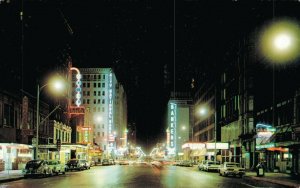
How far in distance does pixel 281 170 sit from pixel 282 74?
1094cm

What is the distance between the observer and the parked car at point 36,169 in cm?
4272

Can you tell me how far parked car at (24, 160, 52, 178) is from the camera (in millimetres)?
42719

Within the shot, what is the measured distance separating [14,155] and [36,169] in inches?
591

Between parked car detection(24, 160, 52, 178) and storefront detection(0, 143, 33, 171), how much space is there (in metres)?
5.87

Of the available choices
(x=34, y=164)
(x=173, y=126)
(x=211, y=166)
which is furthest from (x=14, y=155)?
(x=173, y=126)

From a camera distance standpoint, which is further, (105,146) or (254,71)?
(105,146)

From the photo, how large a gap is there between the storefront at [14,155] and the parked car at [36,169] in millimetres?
5873

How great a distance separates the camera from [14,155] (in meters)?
56.9

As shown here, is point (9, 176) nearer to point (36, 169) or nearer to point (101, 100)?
point (36, 169)

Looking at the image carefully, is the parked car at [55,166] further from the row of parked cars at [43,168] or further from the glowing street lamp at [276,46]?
the glowing street lamp at [276,46]

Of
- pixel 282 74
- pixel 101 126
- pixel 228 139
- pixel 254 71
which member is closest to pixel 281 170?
pixel 282 74

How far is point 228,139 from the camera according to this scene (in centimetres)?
8338

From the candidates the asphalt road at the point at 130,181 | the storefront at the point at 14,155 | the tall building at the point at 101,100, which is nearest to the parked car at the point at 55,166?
the storefront at the point at 14,155

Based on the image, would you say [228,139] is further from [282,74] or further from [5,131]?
[5,131]
